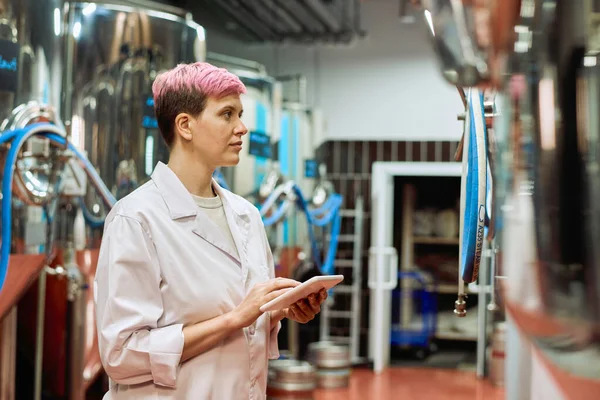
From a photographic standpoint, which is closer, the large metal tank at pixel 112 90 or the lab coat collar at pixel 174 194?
the lab coat collar at pixel 174 194

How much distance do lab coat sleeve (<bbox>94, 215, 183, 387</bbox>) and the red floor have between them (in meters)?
5.20

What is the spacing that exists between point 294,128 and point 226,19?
1.54 metres

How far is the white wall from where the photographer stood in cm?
851

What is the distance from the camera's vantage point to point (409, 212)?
930cm

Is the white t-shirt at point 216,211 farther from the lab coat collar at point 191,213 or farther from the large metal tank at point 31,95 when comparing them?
the large metal tank at point 31,95

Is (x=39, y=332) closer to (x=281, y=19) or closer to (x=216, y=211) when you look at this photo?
(x=216, y=211)

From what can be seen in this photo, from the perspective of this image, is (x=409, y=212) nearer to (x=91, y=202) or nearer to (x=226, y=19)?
(x=226, y=19)

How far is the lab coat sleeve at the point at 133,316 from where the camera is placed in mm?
1517

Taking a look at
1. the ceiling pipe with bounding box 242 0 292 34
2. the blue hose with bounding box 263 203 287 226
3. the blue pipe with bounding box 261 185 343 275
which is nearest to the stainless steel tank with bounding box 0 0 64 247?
the blue hose with bounding box 263 203 287 226

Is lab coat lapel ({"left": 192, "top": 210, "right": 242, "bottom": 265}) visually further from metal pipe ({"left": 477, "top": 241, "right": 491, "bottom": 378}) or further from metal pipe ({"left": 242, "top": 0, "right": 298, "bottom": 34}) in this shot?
metal pipe ({"left": 242, "top": 0, "right": 298, "bottom": 34})

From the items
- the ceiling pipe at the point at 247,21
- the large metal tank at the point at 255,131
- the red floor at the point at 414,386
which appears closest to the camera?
the large metal tank at the point at 255,131

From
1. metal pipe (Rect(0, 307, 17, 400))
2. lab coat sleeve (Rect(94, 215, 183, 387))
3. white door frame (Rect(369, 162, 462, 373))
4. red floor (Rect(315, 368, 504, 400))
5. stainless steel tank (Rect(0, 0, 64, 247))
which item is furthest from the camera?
white door frame (Rect(369, 162, 462, 373))

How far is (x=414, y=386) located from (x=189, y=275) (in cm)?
612

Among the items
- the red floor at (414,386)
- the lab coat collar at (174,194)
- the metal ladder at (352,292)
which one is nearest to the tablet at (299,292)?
the lab coat collar at (174,194)
